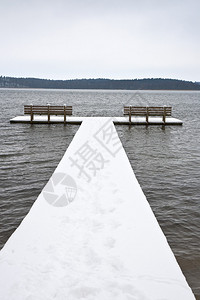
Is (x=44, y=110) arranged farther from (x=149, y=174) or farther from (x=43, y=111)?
(x=149, y=174)

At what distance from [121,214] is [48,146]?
31.5ft

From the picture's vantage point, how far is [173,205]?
24.0 feet

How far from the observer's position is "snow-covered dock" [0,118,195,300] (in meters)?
3.48

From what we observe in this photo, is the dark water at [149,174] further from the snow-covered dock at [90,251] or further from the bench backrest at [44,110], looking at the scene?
the bench backrest at [44,110]

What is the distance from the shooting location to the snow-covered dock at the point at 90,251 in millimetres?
3484

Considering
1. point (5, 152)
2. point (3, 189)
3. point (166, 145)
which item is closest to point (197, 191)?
point (3, 189)

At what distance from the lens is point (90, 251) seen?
14.3 feet

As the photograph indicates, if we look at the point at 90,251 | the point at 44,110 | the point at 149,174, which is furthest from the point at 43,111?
the point at 90,251

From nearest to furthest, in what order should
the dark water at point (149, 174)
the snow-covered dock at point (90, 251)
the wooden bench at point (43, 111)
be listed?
the snow-covered dock at point (90, 251)
the dark water at point (149, 174)
the wooden bench at point (43, 111)

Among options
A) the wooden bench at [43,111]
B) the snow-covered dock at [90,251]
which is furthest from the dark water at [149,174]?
the wooden bench at [43,111]

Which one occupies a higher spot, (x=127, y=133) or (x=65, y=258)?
(x=127, y=133)

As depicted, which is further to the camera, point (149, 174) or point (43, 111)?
point (43, 111)

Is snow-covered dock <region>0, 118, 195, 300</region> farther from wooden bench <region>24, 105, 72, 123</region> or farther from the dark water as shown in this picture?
wooden bench <region>24, 105, 72, 123</region>

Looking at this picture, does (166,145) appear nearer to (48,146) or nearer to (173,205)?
(48,146)
